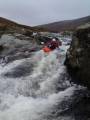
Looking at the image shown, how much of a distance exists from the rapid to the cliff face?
1.55 feet

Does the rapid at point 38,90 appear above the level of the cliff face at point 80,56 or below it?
below

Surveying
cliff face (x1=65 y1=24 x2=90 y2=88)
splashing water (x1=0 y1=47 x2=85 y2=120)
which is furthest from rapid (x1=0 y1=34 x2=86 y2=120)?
cliff face (x1=65 y1=24 x2=90 y2=88)

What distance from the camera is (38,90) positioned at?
1380 centimetres

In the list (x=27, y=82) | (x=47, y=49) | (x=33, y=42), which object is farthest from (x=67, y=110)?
(x=33, y=42)

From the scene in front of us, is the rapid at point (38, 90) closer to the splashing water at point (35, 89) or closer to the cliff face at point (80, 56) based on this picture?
the splashing water at point (35, 89)

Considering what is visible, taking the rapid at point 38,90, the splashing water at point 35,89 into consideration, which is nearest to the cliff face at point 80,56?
the rapid at point 38,90

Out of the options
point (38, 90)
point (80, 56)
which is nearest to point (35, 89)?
point (38, 90)

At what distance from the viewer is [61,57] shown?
1788 cm

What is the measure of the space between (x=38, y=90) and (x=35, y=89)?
0.59 ft

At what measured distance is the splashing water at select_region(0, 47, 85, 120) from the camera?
11.4m

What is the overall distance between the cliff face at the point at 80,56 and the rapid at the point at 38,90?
1.55 feet

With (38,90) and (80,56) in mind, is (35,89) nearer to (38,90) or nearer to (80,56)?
(38,90)

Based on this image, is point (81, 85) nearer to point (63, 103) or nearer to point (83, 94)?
point (83, 94)

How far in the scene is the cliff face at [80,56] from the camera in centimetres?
1389
